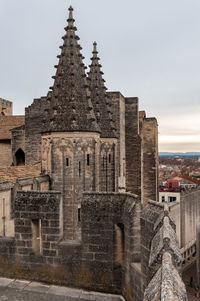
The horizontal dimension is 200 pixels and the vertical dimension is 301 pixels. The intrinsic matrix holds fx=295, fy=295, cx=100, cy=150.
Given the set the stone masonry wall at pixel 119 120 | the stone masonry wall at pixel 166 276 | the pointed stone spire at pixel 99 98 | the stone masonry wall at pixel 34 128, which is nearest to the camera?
the stone masonry wall at pixel 166 276

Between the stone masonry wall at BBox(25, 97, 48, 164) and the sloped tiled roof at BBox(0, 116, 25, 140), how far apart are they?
3.98m

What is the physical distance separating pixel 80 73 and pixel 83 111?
250 centimetres

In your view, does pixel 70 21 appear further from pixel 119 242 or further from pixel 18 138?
pixel 119 242

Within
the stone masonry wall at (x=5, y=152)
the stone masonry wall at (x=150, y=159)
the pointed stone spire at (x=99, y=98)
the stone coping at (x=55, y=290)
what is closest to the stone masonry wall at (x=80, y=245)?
the stone coping at (x=55, y=290)

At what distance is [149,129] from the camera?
111ft

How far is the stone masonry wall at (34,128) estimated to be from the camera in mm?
25266

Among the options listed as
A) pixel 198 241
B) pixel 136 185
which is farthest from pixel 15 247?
pixel 198 241

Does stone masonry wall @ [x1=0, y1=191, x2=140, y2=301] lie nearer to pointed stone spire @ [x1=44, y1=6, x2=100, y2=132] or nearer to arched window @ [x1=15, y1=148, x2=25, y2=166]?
pointed stone spire @ [x1=44, y1=6, x2=100, y2=132]

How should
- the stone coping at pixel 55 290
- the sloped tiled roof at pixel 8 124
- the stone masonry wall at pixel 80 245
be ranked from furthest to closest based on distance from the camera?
the sloped tiled roof at pixel 8 124
the stone masonry wall at pixel 80 245
the stone coping at pixel 55 290

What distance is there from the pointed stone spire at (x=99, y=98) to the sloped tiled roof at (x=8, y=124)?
1129 centimetres

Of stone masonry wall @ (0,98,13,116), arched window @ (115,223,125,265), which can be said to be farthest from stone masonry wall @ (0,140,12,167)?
arched window @ (115,223,125,265)

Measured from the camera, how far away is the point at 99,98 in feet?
70.8

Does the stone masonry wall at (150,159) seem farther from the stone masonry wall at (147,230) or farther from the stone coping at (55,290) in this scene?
the stone masonry wall at (147,230)

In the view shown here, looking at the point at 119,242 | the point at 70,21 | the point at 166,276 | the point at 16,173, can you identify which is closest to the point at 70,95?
the point at 70,21
